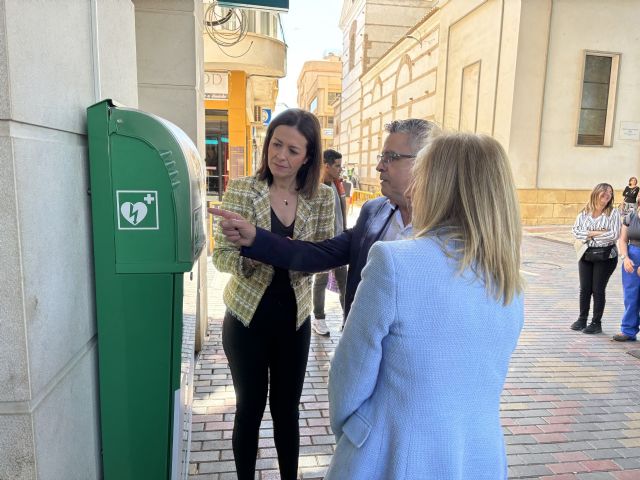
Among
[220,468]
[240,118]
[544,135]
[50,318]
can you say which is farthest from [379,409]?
[544,135]

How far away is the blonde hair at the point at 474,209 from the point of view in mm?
1348

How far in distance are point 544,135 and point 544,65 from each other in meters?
2.15

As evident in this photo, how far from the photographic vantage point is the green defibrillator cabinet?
5.26ft

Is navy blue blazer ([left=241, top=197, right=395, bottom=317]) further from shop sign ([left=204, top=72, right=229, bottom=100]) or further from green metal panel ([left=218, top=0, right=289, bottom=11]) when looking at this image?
shop sign ([left=204, top=72, right=229, bottom=100])

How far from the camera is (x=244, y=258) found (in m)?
2.27

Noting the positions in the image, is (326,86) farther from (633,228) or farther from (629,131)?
(633,228)

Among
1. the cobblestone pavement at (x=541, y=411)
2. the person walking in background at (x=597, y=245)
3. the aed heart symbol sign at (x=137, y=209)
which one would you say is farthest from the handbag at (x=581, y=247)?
the aed heart symbol sign at (x=137, y=209)

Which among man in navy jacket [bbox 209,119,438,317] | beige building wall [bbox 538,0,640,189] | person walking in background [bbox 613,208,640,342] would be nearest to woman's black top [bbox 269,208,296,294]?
man in navy jacket [bbox 209,119,438,317]

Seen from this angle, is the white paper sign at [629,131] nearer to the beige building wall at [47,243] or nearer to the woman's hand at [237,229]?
the woman's hand at [237,229]

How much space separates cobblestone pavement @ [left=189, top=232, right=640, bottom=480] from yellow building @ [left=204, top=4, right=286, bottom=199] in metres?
4.27

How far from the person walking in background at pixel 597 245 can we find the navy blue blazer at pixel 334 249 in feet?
15.4

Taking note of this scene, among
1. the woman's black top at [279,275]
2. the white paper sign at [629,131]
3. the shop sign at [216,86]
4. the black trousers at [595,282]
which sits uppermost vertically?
the shop sign at [216,86]

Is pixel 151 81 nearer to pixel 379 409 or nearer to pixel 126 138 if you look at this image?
pixel 126 138

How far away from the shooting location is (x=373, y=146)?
1374 inches
